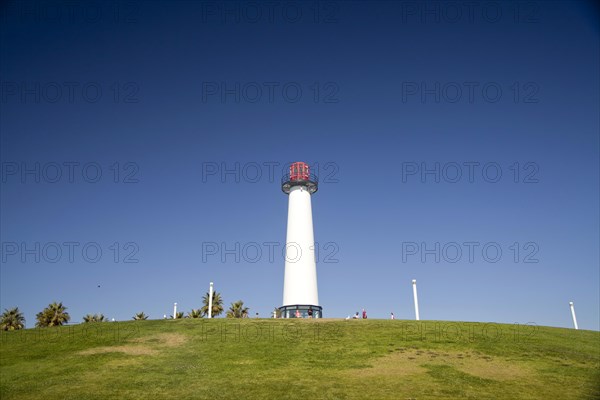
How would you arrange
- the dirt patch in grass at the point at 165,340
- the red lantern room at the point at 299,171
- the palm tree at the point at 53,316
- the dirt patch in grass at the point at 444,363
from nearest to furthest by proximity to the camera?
the dirt patch in grass at the point at 444,363 < the dirt patch in grass at the point at 165,340 < the red lantern room at the point at 299,171 < the palm tree at the point at 53,316

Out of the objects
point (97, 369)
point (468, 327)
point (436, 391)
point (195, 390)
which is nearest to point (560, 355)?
point (468, 327)

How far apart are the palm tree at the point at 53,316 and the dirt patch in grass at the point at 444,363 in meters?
69.4

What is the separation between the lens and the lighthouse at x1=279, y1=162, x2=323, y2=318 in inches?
1941

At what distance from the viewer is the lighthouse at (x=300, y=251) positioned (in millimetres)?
49312

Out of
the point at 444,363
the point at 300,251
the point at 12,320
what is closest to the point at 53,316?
the point at 12,320

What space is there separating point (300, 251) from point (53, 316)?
52.4 metres

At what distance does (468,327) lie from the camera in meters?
36.3

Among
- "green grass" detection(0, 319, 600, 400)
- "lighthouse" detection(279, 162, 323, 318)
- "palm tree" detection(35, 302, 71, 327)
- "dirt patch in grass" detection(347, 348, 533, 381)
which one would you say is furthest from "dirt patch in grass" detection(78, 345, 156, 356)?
"palm tree" detection(35, 302, 71, 327)

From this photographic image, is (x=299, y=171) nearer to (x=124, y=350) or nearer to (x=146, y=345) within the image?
(x=146, y=345)

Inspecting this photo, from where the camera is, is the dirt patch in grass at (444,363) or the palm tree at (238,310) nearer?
the dirt patch in grass at (444,363)

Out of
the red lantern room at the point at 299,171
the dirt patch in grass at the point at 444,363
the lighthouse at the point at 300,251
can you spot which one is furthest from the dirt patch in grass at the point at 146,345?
the red lantern room at the point at 299,171

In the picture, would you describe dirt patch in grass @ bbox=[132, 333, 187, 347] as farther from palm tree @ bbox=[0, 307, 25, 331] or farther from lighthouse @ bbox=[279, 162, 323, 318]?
palm tree @ bbox=[0, 307, 25, 331]

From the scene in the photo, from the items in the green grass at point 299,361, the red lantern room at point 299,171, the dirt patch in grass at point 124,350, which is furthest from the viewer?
the red lantern room at point 299,171

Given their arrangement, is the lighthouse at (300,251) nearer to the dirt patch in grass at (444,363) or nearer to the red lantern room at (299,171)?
the red lantern room at (299,171)
